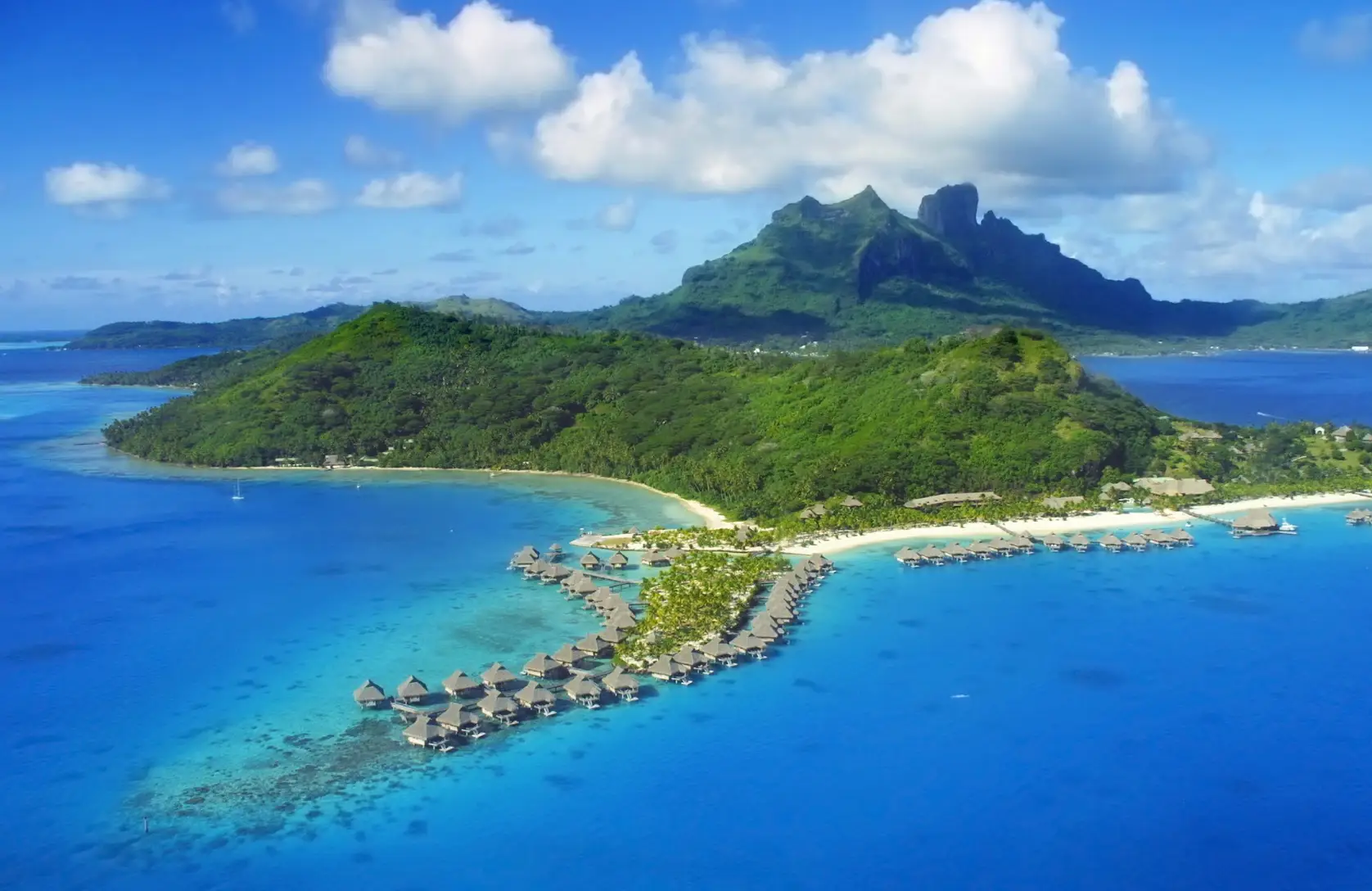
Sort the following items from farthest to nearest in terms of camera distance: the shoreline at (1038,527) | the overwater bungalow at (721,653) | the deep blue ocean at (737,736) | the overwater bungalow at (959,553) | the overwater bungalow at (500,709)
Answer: the shoreline at (1038,527) → the overwater bungalow at (959,553) → the overwater bungalow at (721,653) → the overwater bungalow at (500,709) → the deep blue ocean at (737,736)

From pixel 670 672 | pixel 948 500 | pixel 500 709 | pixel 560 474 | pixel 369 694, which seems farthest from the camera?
pixel 560 474

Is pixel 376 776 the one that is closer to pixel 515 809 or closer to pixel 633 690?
pixel 515 809

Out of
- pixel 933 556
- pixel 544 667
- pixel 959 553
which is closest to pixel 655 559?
pixel 933 556

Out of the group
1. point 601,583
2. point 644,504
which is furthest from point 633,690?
point 644,504

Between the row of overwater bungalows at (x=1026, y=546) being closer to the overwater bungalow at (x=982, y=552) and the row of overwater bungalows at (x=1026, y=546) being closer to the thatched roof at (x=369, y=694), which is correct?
the overwater bungalow at (x=982, y=552)

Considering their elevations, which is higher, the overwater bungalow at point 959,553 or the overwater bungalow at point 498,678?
the overwater bungalow at point 959,553

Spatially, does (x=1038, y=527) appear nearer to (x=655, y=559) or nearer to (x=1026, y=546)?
(x=1026, y=546)

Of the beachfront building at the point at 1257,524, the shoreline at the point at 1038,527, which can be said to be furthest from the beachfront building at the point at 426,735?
the beachfront building at the point at 1257,524
